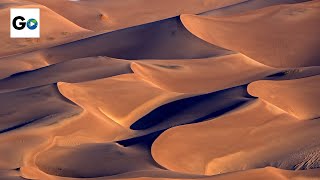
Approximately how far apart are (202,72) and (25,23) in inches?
361

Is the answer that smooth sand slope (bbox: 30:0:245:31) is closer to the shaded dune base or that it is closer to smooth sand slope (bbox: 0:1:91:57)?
smooth sand slope (bbox: 0:1:91:57)

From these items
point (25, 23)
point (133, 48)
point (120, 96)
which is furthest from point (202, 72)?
point (25, 23)

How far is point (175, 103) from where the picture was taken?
10.8m

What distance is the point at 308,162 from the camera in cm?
845

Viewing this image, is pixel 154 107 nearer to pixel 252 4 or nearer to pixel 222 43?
pixel 222 43

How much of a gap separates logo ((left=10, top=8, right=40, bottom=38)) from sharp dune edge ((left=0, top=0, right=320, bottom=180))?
3.68 metres

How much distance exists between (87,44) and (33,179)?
8487mm

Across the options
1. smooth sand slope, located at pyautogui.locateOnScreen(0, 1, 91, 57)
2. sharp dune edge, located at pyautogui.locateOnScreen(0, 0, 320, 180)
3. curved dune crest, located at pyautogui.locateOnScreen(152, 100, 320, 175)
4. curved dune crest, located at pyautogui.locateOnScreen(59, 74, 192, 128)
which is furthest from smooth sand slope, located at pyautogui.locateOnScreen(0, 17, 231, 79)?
curved dune crest, located at pyautogui.locateOnScreen(152, 100, 320, 175)

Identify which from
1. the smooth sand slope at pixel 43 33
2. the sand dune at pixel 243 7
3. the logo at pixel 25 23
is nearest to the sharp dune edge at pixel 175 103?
the sand dune at pixel 243 7

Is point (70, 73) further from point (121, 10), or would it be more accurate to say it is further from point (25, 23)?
point (121, 10)

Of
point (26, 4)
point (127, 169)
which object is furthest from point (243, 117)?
point (26, 4)

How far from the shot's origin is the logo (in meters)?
19.1

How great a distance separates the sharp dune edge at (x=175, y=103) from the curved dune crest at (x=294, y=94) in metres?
0.02

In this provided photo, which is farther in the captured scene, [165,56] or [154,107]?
[165,56]
